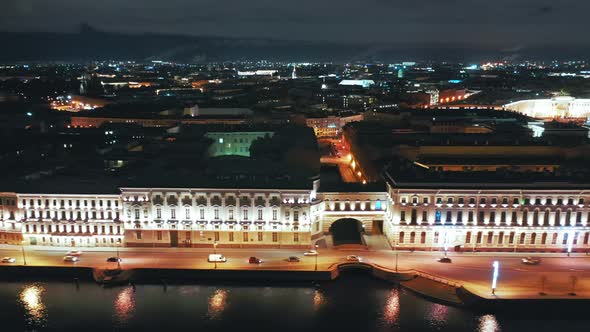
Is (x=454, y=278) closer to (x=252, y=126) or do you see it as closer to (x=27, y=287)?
(x=27, y=287)

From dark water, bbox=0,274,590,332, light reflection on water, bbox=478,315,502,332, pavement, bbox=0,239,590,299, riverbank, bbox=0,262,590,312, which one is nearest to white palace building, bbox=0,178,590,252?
pavement, bbox=0,239,590,299

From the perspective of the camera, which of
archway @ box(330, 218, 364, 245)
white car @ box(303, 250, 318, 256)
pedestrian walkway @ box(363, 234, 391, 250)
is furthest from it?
archway @ box(330, 218, 364, 245)

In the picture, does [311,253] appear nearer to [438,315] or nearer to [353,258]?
[353,258]

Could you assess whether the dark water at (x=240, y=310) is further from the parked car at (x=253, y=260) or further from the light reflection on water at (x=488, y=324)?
the parked car at (x=253, y=260)

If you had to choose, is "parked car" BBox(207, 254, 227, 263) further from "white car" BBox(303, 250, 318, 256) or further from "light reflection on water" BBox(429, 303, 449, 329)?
"light reflection on water" BBox(429, 303, 449, 329)

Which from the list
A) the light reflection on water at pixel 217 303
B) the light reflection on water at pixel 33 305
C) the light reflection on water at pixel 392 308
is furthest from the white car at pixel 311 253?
the light reflection on water at pixel 33 305

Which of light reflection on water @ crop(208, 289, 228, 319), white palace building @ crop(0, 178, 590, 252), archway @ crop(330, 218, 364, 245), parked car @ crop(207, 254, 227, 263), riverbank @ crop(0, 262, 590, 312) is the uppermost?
white palace building @ crop(0, 178, 590, 252)
